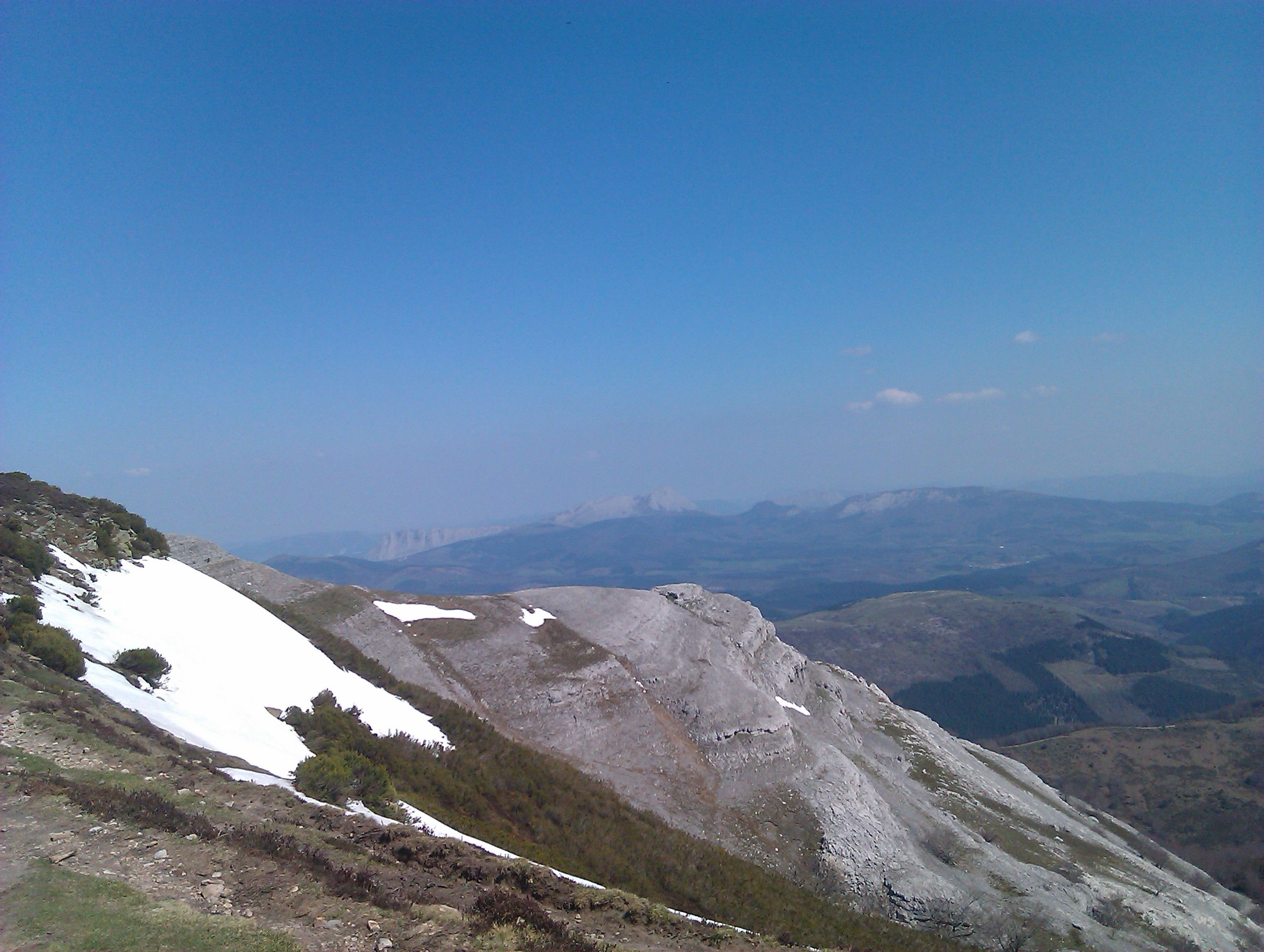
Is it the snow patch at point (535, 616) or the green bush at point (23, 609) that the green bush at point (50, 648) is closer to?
the green bush at point (23, 609)

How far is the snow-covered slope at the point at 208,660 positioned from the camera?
59.3 feet

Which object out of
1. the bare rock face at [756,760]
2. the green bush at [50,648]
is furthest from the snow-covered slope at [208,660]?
the bare rock face at [756,760]

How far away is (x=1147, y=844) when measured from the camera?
65.4m

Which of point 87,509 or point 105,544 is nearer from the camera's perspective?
point 105,544

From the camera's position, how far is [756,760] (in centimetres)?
3919

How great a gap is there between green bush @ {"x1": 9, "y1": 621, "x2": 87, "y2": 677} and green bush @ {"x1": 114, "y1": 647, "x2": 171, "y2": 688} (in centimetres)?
214

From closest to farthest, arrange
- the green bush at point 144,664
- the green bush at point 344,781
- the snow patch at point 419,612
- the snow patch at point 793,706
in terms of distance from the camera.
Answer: the green bush at point 344,781, the green bush at point 144,664, the snow patch at point 419,612, the snow patch at point 793,706

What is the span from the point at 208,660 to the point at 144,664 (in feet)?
11.7

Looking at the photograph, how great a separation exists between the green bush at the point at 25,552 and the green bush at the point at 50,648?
212 inches

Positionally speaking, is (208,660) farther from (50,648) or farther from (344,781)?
(344,781)

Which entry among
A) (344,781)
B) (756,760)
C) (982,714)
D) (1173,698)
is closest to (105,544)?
(344,781)

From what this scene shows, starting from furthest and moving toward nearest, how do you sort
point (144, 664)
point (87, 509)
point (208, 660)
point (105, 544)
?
point (87, 509) → point (105, 544) → point (208, 660) → point (144, 664)

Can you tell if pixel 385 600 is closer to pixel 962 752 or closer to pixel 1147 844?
pixel 962 752

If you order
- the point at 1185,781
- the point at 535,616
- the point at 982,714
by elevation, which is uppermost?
the point at 535,616
